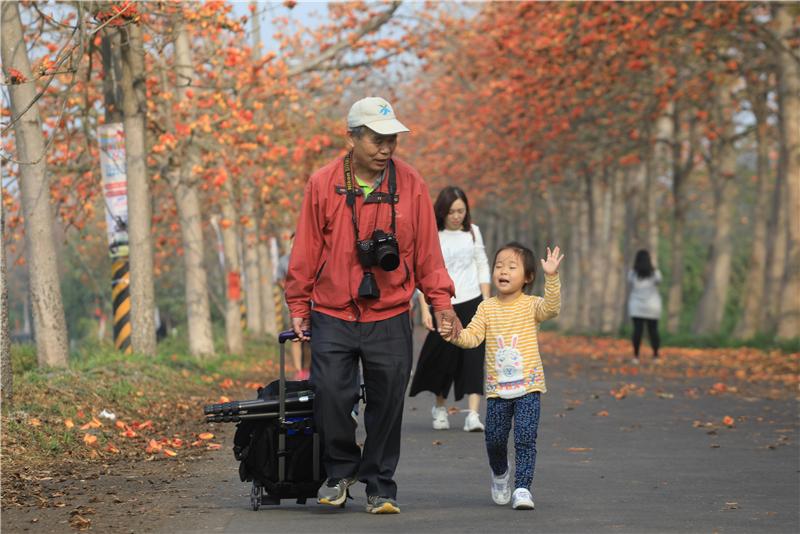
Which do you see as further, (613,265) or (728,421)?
(613,265)

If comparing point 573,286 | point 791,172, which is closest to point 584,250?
point 573,286

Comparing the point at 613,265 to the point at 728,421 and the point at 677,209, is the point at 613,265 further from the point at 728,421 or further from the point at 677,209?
the point at 728,421

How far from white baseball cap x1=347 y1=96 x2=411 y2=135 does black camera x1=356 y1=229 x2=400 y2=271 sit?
1.74 ft

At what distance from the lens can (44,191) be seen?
14008mm

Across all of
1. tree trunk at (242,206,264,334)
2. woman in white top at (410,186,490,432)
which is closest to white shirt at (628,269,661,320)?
woman in white top at (410,186,490,432)

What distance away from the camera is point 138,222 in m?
18.3

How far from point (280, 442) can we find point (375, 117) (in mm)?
1789

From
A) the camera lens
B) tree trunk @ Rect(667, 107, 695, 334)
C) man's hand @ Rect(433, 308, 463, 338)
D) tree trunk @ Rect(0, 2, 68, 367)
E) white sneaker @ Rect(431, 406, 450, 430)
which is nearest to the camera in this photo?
the camera lens

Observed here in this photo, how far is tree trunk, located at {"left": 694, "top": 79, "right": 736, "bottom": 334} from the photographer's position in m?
31.7

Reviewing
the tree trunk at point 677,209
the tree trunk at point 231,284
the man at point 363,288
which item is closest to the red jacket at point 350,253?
the man at point 363,288

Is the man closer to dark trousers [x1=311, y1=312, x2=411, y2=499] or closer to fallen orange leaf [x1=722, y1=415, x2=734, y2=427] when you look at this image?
dark trousers [x1=311, y1=312, x2=411, y2=499]

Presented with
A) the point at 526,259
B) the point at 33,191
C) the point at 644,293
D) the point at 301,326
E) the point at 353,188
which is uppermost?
the point at 33,191

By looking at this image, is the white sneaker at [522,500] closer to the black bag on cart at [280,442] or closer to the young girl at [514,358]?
the young girl at [514,358]

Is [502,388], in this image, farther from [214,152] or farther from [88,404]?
[214,152]
